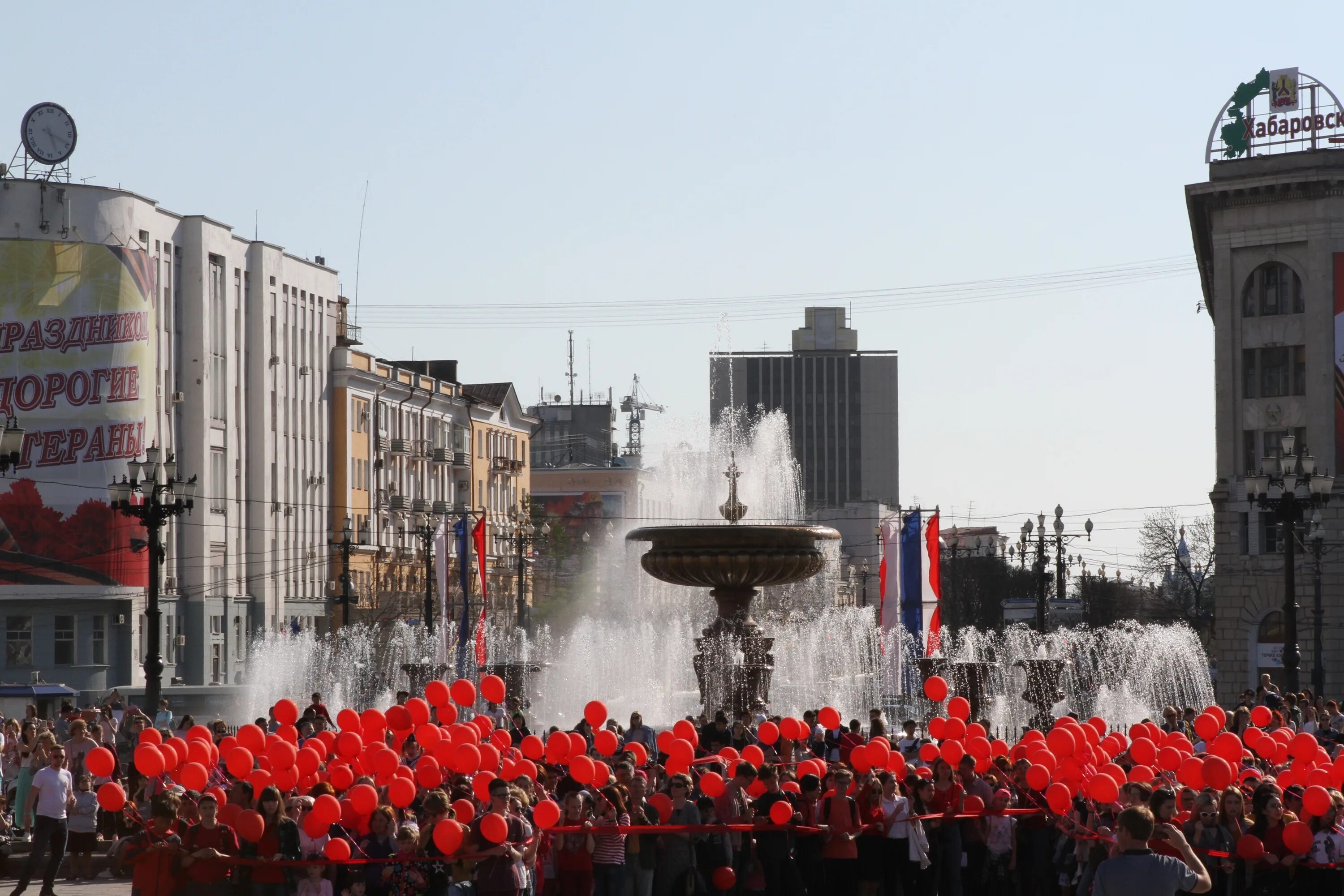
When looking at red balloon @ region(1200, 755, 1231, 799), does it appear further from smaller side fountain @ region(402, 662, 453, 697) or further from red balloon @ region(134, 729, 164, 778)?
smaller side fountain @ region(402, 662, 453, 697)

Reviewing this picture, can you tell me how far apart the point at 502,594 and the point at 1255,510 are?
3465 centimetres

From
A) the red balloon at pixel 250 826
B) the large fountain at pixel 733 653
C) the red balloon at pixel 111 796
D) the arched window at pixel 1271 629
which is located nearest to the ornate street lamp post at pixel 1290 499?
the large fountain at pixel 733 653

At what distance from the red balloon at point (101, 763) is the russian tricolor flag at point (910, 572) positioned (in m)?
24.0

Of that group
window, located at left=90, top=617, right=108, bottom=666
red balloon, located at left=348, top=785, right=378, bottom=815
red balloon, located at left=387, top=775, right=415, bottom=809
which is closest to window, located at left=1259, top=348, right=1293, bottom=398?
window, located at left=90, top=617, right=108, bottom=666

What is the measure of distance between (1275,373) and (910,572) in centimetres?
2536

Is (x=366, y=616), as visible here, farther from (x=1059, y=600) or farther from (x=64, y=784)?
(x=64, y=784)

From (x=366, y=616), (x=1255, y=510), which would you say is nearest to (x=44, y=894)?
(x=1255, y=510)

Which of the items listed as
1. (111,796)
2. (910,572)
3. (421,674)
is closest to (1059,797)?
(111,796)

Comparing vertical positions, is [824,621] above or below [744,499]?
below

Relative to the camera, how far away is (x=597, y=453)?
431 ft

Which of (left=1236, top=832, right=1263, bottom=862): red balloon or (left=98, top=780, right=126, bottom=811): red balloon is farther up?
(left=98, top=780, right=126, bottom=811): red balloon

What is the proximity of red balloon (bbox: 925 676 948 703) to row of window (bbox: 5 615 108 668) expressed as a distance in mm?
44066

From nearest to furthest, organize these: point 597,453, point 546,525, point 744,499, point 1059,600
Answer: point 744,499
point 1059,600
point 546,525
point 597,453

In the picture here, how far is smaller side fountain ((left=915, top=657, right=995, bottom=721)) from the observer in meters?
30.7
